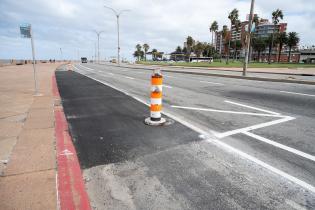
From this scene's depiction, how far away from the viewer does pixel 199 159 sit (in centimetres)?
398

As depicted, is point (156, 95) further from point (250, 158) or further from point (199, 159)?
point (250, 158)

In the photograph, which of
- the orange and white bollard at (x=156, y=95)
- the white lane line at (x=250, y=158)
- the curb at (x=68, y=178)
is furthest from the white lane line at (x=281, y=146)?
the curb at (x=68, y=178)

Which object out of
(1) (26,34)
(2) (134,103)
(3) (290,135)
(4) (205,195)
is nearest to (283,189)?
(4) (205,195)

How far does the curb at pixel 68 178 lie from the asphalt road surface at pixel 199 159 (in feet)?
0.39

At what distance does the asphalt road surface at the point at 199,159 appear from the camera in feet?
9.61

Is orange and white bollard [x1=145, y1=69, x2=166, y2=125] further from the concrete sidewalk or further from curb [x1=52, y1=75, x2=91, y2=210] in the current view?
the concrete sidewalk

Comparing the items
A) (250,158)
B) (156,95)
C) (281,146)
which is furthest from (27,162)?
(281,146)

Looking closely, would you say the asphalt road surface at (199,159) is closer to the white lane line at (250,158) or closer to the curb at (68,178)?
the white lane line at (250,158)

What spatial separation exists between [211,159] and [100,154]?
6.17ft

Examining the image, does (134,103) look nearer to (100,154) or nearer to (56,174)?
(100,154)

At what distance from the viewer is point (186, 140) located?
190 inches

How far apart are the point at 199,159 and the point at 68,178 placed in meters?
2.01

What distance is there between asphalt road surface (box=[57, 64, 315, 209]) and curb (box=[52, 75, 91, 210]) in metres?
0.12

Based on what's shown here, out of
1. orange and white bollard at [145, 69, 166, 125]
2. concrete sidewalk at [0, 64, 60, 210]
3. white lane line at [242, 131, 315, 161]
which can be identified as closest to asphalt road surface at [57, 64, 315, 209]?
white lane line at [242, 131, 315, 161]
